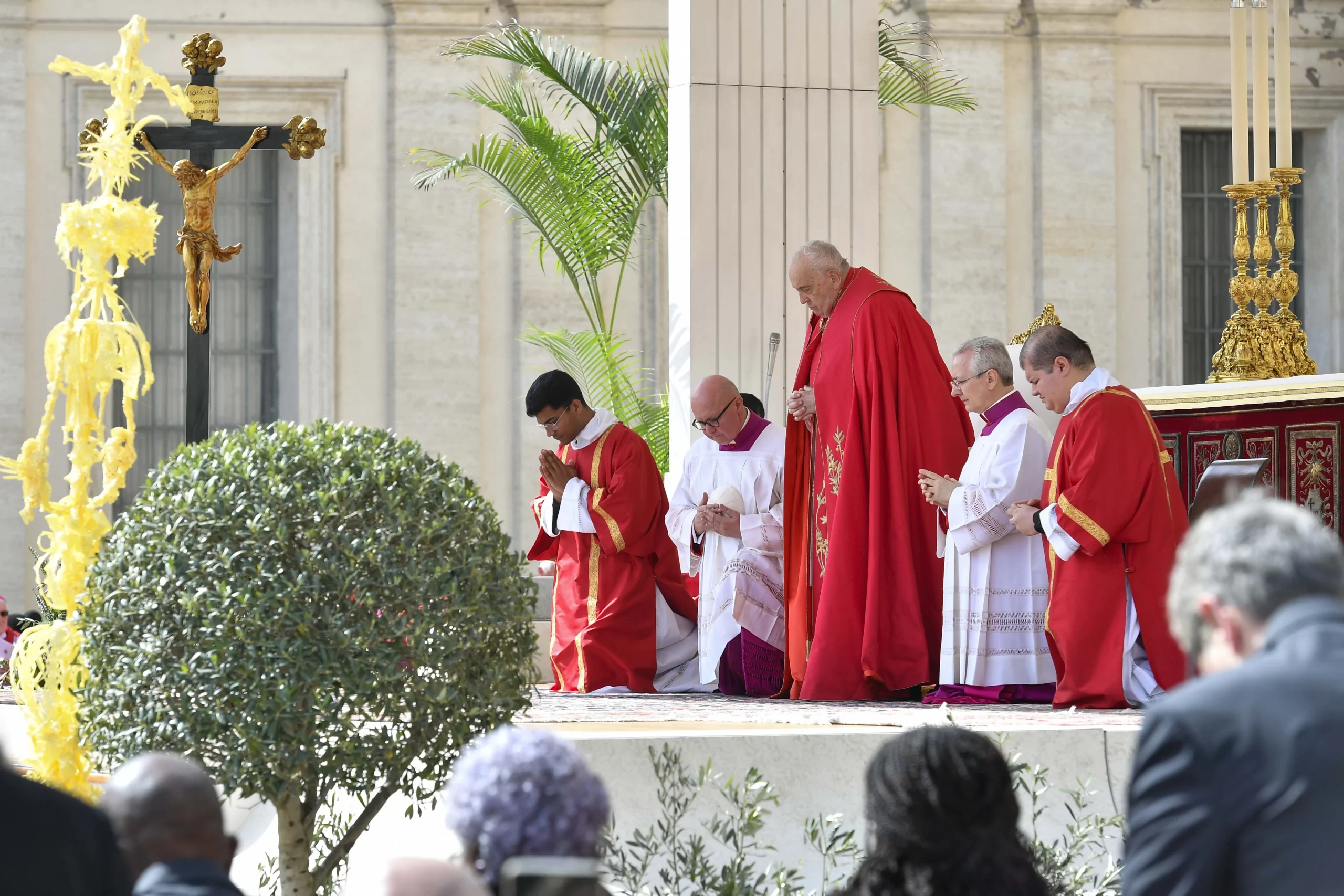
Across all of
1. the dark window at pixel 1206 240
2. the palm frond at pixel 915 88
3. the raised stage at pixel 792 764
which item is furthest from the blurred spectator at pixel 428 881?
the dark window at pixel 1206 240

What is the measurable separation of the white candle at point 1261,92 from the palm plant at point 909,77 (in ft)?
10.1

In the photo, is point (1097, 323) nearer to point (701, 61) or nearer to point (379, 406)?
point (379, 406)

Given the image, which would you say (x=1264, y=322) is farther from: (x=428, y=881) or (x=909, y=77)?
(x=428, y=881)

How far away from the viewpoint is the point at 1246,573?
2234 mm

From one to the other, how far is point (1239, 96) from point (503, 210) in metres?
6.67

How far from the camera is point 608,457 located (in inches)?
332

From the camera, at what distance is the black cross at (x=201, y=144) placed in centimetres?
686

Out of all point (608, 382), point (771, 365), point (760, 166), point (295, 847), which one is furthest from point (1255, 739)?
point (608, 382)

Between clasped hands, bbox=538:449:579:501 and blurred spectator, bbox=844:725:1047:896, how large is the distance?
5887 millimetres

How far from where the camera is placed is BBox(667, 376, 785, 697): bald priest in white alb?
7988mm

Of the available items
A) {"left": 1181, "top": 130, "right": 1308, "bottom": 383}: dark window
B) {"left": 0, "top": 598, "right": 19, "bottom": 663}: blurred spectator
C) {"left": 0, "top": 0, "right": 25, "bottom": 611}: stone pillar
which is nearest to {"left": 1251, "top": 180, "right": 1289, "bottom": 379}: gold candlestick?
{"left": 1181, "top": 130, "right": 1308, "bottom": 383}: dark window

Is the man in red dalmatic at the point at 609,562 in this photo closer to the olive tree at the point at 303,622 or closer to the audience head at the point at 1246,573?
the olive tree at the point at 303,622

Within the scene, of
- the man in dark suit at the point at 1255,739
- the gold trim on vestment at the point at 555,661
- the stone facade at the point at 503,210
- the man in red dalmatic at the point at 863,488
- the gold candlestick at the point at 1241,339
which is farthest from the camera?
the stone facade at the point at 503,210

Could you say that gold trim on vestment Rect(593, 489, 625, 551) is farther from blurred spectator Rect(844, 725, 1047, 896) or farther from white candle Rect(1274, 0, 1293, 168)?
blurred spectator Rect(844, 725, 1047, 896)
